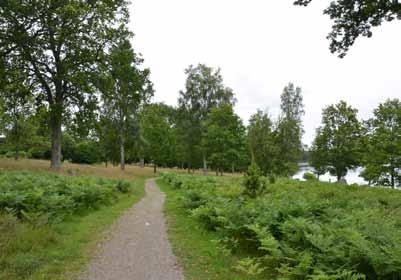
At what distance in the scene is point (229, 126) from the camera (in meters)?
44.6

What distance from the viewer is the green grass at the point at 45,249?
18.9ft

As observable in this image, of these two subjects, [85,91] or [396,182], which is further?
[396,182]

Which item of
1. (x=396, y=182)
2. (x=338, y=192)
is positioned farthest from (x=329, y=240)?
(x=396, y=182)

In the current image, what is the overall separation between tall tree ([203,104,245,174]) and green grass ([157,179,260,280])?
32797 millimetres

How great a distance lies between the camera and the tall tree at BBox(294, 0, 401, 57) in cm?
1245

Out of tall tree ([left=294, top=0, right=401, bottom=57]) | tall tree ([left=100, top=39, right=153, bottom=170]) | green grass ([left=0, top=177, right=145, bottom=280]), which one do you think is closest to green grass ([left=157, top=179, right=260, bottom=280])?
green grass ([left=0, top=177, right=145, bottom=280])

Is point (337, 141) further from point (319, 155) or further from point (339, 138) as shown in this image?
point (319, 155)

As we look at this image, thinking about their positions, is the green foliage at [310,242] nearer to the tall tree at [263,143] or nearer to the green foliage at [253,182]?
the green foliage at [253,182]

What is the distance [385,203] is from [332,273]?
9174 mm

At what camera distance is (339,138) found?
1533 inches

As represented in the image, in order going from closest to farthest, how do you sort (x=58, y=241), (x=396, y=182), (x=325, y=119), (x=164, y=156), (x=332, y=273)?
(x=332, y=273) < (x=58, y=241) < (x=396, y=182) < (x=325, y=119) < (x=164, y=156)

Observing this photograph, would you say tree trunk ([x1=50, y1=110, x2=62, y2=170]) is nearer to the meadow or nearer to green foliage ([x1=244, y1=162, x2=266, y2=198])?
the meadow

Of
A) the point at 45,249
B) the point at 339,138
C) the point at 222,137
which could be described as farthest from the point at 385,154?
the point at 45,249

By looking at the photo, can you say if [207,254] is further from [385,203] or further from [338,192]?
[338,192]
